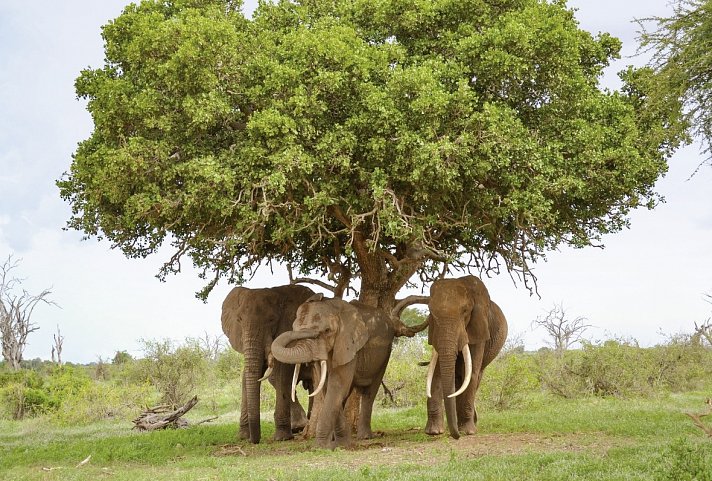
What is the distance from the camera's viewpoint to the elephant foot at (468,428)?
18.5 m

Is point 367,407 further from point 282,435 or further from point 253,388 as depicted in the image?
point 253,388

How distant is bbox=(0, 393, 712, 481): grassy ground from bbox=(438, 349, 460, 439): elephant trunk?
1.26 ft

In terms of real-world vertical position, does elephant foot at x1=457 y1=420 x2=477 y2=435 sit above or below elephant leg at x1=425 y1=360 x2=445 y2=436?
below

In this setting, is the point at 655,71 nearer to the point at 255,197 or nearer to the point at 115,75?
the point at 255,197

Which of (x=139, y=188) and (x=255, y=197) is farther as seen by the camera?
(x=139, y=188)

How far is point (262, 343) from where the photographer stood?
1994 centimetres

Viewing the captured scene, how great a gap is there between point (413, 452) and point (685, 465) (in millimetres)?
5781

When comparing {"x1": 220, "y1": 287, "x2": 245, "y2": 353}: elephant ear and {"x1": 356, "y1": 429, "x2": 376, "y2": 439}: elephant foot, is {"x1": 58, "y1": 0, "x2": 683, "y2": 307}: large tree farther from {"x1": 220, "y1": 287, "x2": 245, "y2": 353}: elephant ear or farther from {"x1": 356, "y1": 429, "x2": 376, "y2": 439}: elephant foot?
{"x1": 356, "y1": 429, "x2": 376, "y2": 439}: elephant foot

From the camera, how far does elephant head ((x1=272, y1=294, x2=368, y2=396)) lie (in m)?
16.9

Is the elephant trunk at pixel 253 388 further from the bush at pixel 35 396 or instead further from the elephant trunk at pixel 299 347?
the bush at pixel 35 396

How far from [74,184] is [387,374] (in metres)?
14.3

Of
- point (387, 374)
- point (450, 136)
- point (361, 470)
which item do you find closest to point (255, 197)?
point (450, 136)

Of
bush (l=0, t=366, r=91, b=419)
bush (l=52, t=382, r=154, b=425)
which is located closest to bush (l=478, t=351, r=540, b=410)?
bush (l=52, t=382, r=154, b=425)

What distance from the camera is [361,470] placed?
43.2ft
